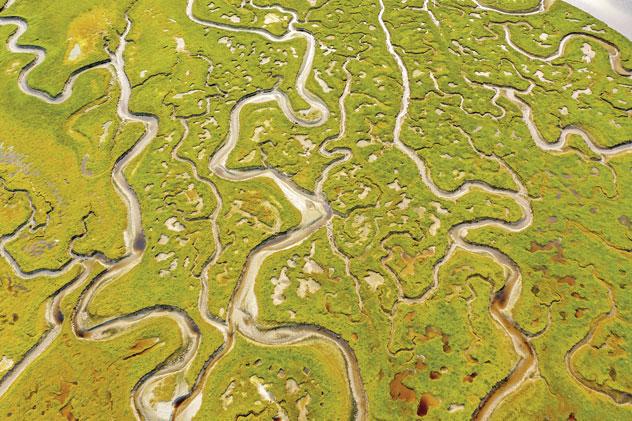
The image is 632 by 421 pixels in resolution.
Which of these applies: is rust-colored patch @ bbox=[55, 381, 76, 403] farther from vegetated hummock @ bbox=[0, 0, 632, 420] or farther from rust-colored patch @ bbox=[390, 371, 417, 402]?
rust-colored patch @ bbox=[390, 371, 417, 402]

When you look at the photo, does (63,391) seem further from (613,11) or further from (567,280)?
(613,11)

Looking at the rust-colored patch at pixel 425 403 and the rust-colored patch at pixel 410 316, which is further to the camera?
the rust-colored patch at pixel 410 316

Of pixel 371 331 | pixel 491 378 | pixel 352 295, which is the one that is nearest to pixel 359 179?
pixel 352 295

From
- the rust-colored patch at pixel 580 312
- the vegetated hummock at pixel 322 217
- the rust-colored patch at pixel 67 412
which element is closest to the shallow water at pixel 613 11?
the vegetated hummock at pixel 322 217

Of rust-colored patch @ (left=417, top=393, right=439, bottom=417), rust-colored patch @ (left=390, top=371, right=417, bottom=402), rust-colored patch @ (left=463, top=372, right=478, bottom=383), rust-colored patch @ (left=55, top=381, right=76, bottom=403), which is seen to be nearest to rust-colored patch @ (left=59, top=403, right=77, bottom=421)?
rust-colored patch @ (left=55, top=381, right=76, bottom=403)

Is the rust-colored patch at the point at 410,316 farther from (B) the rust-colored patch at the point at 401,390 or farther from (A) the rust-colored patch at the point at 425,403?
(A) the rust-colored patch at the point at 425,403

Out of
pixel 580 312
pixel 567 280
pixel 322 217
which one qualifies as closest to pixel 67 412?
pixel 322 217
